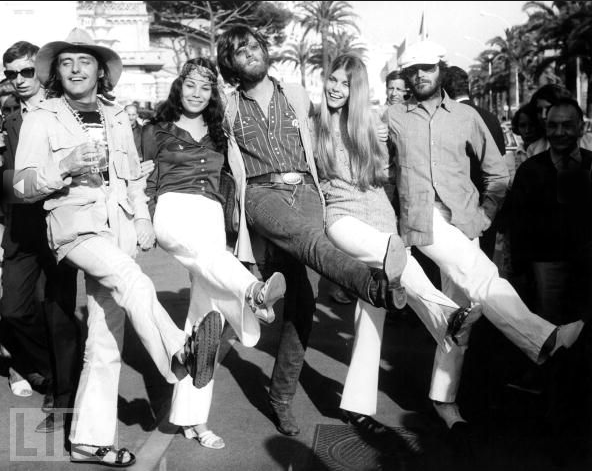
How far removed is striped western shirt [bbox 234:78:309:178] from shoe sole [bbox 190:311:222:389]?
49.4 inches

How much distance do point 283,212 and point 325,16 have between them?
55.3 meters

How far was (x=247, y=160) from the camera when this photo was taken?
4.64 meters

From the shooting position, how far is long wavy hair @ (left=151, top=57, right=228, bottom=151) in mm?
4691

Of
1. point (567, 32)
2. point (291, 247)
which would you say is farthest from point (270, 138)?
point (567, 32)

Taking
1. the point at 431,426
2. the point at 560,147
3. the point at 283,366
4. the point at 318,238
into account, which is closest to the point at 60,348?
the point at 283,366

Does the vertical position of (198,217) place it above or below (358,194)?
below

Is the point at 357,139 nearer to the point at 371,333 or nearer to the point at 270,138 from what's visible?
the point at 270,138

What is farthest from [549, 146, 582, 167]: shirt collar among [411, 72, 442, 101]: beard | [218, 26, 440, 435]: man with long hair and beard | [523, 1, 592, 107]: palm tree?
[523, 1, 592, 107]: palm tree

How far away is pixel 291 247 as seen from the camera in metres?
4.24

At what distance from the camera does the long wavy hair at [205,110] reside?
185 inches

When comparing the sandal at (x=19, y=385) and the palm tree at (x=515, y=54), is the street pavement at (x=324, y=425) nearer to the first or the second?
the sandal at (x=19, y=385)

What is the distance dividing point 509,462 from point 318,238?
1608mm

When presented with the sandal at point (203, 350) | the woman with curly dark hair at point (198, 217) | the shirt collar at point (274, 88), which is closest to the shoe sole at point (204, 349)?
the sandal at point (203, 350)

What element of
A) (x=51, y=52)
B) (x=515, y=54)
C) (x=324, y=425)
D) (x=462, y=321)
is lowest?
(x=324, y=425)
